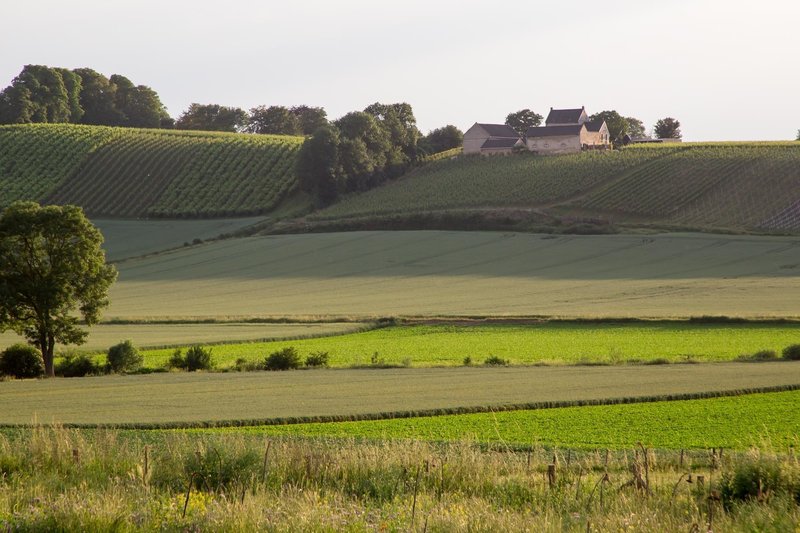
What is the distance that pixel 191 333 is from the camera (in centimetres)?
5197

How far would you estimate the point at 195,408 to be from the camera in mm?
28156

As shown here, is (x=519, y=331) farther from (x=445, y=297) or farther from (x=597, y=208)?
(x=597, y=208)

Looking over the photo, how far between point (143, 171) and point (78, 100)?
52787mm

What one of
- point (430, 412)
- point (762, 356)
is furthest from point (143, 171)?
point (430, 412)

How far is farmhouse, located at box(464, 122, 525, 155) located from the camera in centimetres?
14188

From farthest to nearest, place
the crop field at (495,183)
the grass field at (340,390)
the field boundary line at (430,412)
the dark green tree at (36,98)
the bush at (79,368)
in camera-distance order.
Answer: the dark green tree at (36,98), the crop field at (495,183), the bush at (79,368), the grass field at (340,390), the field boundary line at (430,412)

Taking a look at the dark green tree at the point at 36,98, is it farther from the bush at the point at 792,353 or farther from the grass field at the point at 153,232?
the bush at the point at 792,353

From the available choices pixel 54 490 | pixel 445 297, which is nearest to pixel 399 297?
pixel 445 297

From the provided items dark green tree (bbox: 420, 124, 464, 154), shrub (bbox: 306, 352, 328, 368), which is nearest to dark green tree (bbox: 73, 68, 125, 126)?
dark green tree (bbox: 420, 124, 464, 154)

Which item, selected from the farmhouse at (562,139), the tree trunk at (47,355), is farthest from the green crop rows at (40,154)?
the tree trunk at (47,355)

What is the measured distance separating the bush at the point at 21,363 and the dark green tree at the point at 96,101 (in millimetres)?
141117

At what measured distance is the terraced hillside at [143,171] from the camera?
113188mm

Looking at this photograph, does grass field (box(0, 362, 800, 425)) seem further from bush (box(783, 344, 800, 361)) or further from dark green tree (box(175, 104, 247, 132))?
dark green tree (box(175, 104, 247, 132))

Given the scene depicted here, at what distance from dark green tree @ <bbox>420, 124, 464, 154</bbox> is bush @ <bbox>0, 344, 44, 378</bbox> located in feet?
367
